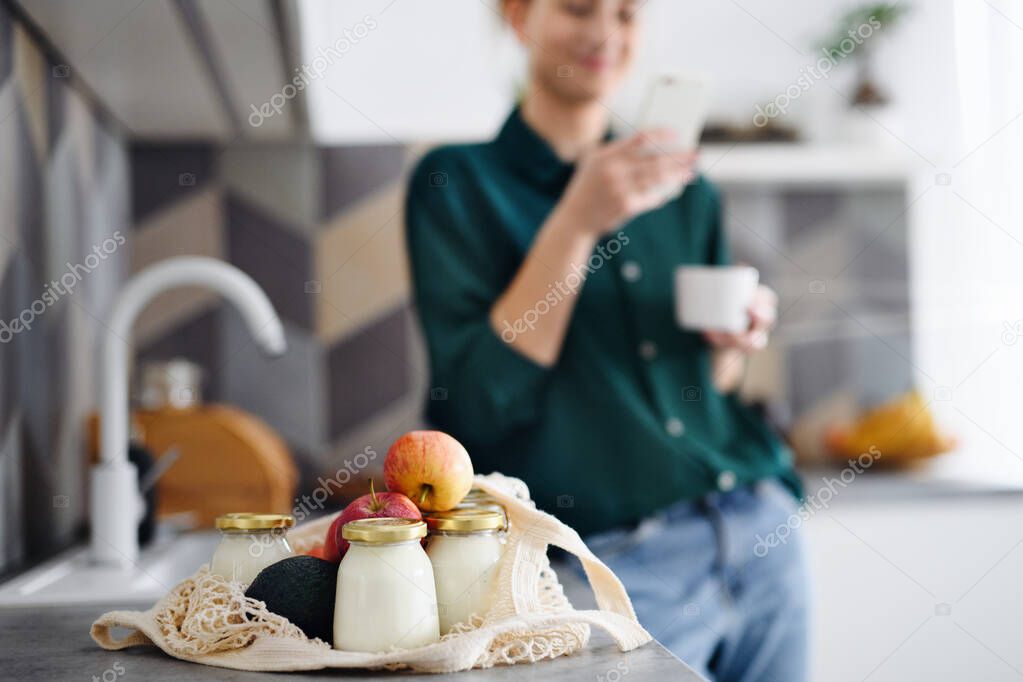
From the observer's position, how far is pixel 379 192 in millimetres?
2162

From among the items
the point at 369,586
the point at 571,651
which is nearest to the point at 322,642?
the point at 369,586

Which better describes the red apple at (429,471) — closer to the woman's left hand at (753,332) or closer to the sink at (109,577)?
the sink at (109,577)

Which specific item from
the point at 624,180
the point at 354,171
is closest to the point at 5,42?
the point at 624,180

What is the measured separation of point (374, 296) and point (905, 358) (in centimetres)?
125

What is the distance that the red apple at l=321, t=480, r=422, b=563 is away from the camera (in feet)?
2.25

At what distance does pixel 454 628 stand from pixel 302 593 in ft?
0.35

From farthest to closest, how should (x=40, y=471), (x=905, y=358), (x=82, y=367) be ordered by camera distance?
1. (x=905, y=358)
2. (x=82, y=367)
3. (x=40, y=471)

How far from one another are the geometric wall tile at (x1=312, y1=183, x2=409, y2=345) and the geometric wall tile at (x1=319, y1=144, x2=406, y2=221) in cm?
2

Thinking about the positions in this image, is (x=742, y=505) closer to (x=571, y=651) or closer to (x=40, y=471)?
(x=571, y=651)

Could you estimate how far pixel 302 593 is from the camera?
2.21ft

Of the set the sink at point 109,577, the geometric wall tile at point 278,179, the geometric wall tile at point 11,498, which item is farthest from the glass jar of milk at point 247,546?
the geometric wall tile at point 278,179

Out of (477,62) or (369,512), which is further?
(477,62)

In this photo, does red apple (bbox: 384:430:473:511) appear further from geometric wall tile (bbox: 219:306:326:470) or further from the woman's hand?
geometric wall tile (bbox: 219:306:326:470)

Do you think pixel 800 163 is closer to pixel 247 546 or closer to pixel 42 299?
pixel 42 299
